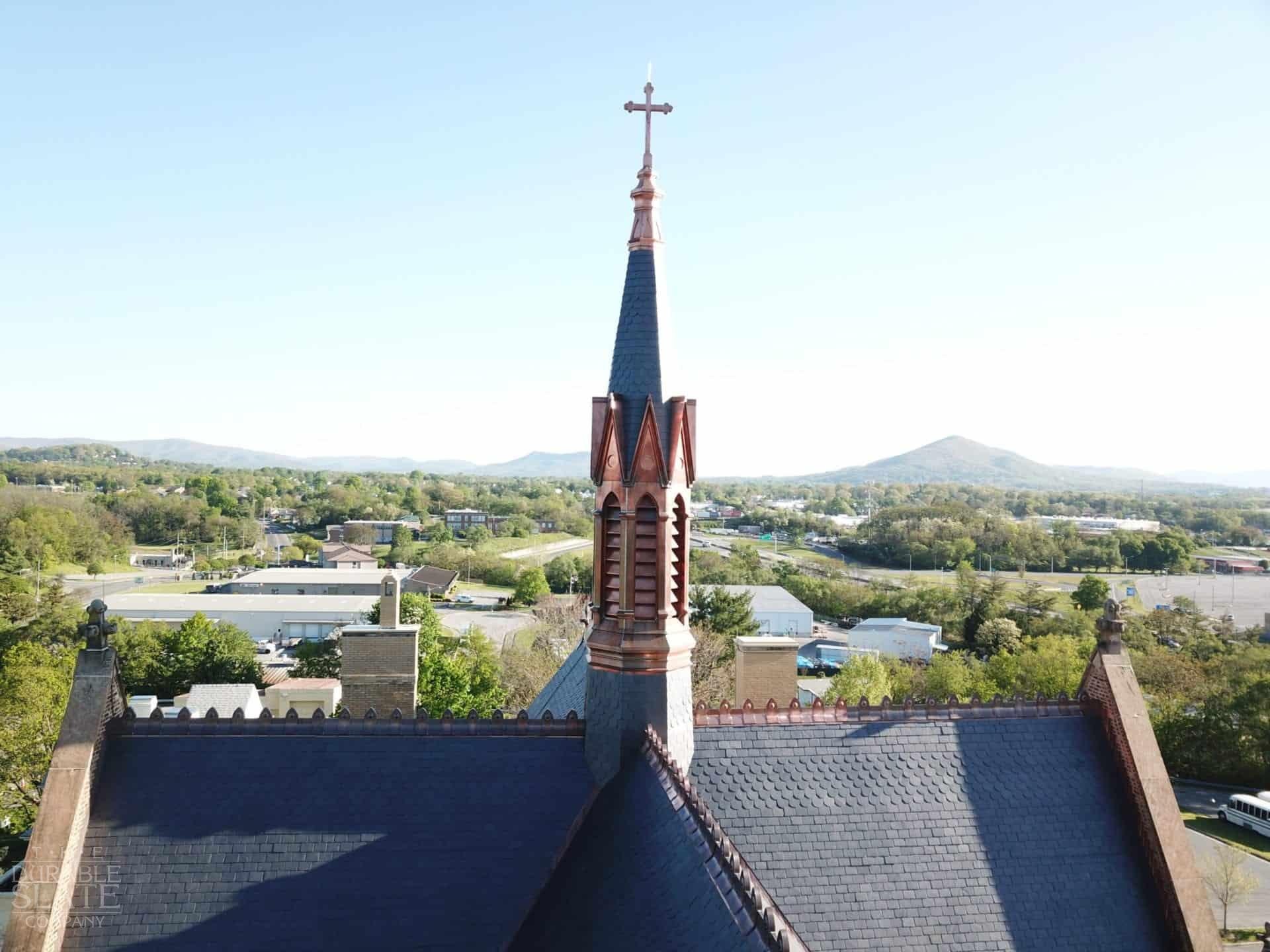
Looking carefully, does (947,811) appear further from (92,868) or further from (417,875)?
(92,868)

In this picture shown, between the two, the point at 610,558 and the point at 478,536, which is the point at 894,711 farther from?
the point at 478,536

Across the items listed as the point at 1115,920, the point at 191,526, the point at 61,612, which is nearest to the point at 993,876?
the point at 1115,920

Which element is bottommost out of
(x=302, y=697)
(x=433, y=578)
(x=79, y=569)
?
(x=79, y=569)

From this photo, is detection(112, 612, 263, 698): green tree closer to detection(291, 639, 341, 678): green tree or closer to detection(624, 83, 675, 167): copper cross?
detection(291, 639, 341, 678): green tree

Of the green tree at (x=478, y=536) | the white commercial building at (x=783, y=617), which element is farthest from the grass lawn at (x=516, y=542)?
the white commercial building at (x=783, y=617)

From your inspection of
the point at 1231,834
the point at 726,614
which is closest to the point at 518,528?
the point at 726,614
